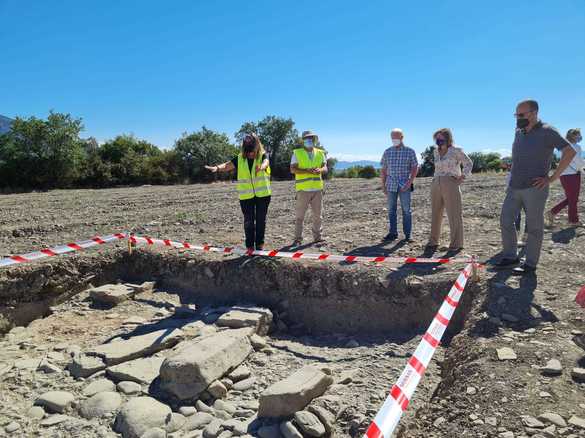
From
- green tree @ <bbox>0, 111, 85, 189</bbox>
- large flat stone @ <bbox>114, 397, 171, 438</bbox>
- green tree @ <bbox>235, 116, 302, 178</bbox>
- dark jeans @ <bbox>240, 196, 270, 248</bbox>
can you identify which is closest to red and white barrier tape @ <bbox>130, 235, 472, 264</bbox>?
dark jeans @ <bbox>240, 196, 270, 248</bbox>

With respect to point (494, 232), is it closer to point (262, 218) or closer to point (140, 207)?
point (262, 218)

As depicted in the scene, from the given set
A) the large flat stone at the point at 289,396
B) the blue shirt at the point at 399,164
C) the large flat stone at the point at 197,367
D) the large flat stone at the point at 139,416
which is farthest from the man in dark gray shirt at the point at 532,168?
the large flat stone at the point at 139,416

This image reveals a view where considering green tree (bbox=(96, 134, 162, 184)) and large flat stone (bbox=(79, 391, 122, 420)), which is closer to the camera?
large flat stone (bbox=(79, 391, 122, 420))

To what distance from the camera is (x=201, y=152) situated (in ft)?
123

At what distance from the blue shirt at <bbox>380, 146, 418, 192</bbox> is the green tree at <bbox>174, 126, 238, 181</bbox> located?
87.7 feet

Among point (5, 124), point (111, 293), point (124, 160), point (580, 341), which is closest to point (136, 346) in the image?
point (111, 293)

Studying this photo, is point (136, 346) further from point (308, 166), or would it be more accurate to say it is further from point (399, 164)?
point (399, 164)

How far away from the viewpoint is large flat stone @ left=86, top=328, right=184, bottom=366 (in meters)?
4.64

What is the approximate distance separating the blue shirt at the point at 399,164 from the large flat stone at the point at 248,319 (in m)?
2.96

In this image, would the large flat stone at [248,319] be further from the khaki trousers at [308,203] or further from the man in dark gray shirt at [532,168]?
the man in dark gray shirt at [532,168]

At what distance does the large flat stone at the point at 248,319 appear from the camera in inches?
211

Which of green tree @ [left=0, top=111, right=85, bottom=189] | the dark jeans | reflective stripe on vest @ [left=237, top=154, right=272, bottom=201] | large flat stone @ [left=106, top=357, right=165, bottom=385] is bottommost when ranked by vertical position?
large flat stone @ [left=106, top=357, right=165, bottom=385]

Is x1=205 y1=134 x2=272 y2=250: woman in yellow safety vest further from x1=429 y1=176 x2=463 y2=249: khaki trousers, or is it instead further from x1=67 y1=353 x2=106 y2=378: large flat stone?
x1=67 y1=353 x2=106 y2=378: large flat stone

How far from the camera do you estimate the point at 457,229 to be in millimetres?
6195
